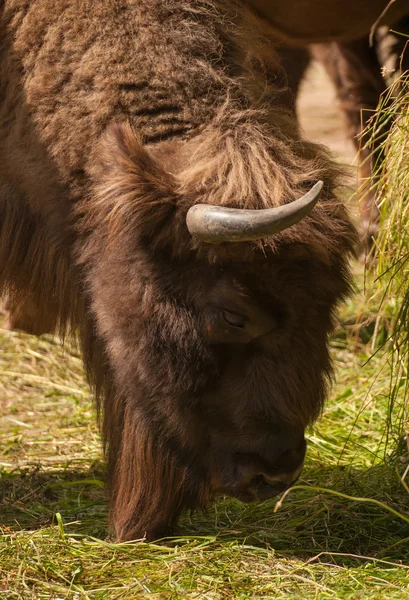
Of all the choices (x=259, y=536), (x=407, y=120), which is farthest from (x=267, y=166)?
(x=259, y=536)

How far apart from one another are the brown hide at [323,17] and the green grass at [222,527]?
1.74m

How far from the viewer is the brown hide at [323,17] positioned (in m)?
5.08

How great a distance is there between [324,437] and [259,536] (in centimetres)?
119

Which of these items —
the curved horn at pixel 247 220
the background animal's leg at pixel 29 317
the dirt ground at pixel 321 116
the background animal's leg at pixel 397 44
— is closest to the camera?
the curved horn at pixel 247 220

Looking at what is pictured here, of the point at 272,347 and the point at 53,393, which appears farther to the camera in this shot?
the point at 53,393

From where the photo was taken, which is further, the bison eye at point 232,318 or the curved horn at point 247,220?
the bison eye at point 232,318

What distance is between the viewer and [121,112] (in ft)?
13.3

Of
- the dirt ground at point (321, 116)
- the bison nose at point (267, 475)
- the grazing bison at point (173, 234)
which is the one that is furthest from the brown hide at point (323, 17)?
the dirt ground at point (321, 116)

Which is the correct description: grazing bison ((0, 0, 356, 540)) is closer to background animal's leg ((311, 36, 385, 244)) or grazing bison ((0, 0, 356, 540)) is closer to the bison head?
the bison head

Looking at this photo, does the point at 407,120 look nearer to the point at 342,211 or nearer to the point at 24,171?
the point at 342,211

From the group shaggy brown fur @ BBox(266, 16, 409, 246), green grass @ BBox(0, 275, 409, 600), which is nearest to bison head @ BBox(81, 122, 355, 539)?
green grass @ BBox(0, 275, 409, 600)

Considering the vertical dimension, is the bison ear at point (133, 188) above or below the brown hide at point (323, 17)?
below

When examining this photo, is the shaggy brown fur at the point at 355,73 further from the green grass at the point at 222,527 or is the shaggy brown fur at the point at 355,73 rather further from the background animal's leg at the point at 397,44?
the green grass at the point at 222,527

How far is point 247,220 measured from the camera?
351cm
